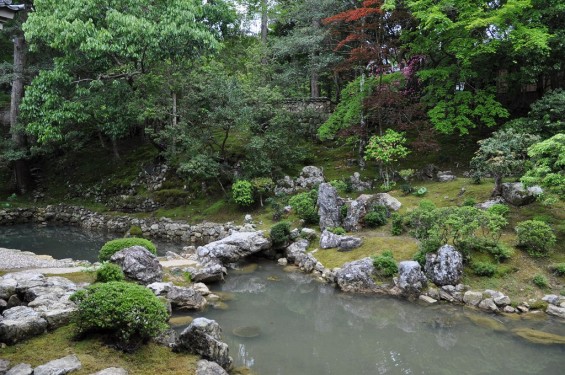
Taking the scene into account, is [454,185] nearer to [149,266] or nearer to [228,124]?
[228,124]

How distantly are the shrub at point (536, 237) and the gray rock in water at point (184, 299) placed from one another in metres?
9.99

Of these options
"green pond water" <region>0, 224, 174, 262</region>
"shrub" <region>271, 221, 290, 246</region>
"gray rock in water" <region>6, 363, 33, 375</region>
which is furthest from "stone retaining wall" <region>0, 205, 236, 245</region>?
"gray rock in water" <region>6, 363, 33, 375</region>

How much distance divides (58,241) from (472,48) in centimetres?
2191

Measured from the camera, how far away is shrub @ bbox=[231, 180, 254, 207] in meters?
19.9

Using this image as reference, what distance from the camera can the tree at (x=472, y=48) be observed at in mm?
16375

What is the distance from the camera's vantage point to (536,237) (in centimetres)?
1238

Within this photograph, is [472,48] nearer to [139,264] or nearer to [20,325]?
[139,264]

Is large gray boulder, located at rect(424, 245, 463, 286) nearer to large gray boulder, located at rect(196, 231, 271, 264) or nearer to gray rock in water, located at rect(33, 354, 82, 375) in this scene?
large gray boulder, located at rect(196, 231, 271, 264)

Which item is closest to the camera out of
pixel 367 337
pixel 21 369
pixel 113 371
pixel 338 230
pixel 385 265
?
pixel 21 369

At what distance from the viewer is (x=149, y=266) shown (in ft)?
38.5

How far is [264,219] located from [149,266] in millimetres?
8075

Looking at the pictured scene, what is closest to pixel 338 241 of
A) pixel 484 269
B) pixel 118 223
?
pixel 484 269

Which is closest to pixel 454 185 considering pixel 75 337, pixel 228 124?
pixel 228 124

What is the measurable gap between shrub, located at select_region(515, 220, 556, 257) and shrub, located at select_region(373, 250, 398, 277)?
4.08m
